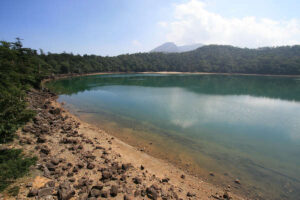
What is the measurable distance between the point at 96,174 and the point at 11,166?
346 centimetres

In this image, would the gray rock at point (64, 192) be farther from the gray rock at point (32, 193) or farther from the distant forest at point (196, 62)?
the distant forest at point (196, 62)

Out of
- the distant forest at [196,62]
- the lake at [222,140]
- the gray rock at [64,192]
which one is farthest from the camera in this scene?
the distant forest at [196,62]

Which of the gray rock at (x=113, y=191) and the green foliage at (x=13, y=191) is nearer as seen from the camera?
the green foliage at (x=13, y=191)

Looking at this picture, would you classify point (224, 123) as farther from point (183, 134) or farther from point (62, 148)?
point (62, 148)

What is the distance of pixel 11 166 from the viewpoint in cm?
614

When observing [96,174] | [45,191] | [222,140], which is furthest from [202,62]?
[45,191]

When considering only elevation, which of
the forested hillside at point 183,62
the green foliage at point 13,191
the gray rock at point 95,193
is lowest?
the gray rock at point 95,193

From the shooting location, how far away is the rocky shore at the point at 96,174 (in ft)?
19.9

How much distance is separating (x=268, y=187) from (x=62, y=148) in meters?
12.4

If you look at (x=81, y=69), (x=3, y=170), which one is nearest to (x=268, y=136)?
(x=3, y=170)

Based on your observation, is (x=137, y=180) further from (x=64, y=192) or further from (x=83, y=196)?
(x=64, y=192)

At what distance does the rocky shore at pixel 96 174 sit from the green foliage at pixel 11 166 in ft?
1.07

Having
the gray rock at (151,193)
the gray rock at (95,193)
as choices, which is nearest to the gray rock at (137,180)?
the gray rock at (151,193)

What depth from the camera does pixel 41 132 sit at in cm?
1097
